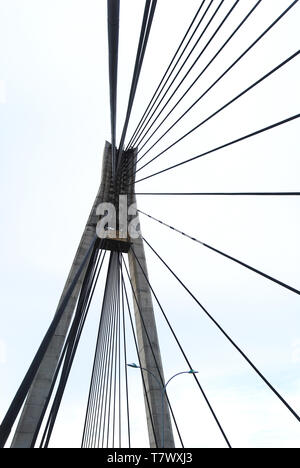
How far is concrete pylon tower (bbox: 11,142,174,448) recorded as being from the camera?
10.3 meters

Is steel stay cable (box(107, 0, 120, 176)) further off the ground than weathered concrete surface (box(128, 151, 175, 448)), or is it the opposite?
steel stay cable (box(107, 0, 120, 176))

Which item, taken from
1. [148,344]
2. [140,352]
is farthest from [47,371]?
[148,344]

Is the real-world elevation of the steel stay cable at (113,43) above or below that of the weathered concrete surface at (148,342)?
above

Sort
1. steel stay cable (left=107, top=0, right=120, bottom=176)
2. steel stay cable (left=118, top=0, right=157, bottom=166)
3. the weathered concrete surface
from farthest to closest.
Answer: the weathered concrete surface
steel stay cable (left=118, top=0, right=157, bottom=166)
steel stay cable (left=107, top=0, right=120, bottom=176)

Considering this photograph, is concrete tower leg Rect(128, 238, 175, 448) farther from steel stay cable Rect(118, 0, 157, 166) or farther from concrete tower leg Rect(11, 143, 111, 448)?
steel stay cable Rect(118, 0, 157, 166)

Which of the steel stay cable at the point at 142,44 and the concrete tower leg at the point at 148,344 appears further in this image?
the concrete tower leg at the point at 148,344

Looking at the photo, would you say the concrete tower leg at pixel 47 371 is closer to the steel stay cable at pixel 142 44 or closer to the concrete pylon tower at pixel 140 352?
the concrete pylon tower at pixel 140 352

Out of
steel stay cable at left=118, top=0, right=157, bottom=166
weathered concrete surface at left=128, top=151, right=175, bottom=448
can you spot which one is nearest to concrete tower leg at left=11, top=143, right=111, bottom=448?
weathered concrete surface at left=128, top=151, right=175, bottom=448

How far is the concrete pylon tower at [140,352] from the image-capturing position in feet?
33.8

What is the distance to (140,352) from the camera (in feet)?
38.9

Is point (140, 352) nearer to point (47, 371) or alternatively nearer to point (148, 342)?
point (148, 342)

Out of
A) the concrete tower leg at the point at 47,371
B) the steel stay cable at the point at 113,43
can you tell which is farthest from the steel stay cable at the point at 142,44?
the concrete tower leg at the point at 47,371
